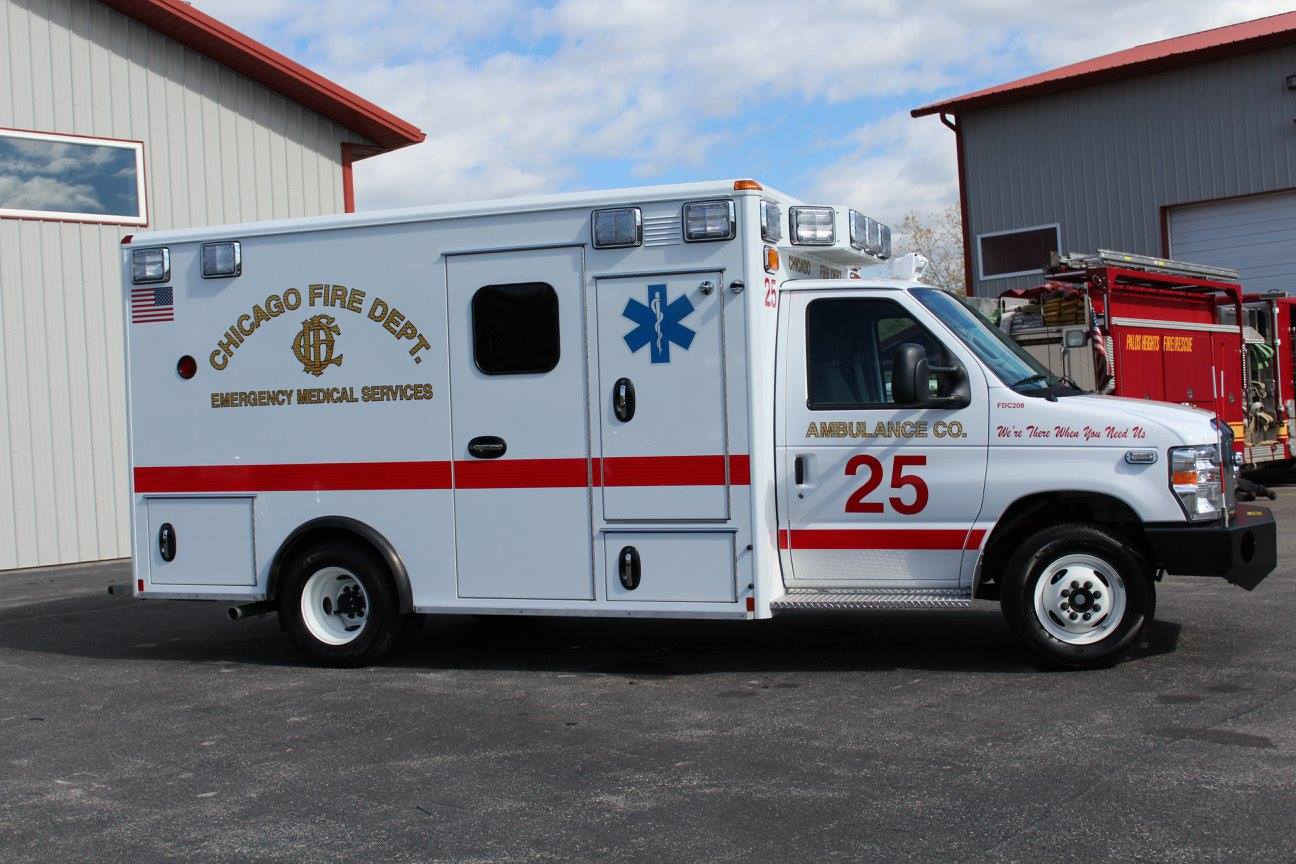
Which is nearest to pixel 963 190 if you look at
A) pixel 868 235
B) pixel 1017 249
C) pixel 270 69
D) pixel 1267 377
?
pixel 1017 249

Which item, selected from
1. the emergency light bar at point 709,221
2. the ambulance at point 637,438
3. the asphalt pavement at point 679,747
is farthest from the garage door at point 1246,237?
the emergency light bar at point 709,221

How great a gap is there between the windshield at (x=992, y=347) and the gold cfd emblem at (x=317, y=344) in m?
3.51

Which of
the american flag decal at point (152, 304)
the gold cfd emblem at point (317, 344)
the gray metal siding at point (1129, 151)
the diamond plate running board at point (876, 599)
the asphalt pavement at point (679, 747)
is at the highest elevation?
the gray metal siding at point (1129, 151)

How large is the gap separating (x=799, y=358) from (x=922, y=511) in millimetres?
1092

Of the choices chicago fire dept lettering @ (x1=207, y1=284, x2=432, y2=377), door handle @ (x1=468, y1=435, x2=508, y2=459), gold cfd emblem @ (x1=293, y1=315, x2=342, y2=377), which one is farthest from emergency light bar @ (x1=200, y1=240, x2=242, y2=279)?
door handle @ (x1=468, y1=435, x2=508, y2=459)

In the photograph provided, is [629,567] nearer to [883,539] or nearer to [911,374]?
[883,539]

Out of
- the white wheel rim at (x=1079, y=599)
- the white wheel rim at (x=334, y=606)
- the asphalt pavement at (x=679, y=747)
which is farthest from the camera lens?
the white wheel rim at (x=334, y=606)

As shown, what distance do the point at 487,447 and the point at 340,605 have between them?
152 centimetres

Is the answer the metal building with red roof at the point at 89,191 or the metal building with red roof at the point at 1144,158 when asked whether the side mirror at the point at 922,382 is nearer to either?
the metal building with red roof at the point at 89,191

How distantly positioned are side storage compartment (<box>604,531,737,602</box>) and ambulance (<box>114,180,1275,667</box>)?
14 mm

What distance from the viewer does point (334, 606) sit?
8.82 meters

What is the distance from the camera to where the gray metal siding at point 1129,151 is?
2288 cm

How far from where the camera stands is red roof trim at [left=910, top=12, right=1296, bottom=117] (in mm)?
22828

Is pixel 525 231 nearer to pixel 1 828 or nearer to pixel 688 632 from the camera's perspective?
pixel 688 632
